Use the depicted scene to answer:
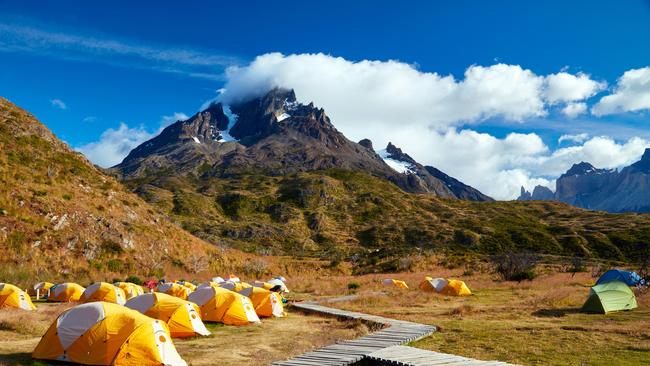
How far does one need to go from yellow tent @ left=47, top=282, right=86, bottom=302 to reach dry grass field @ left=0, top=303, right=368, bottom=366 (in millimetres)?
5186

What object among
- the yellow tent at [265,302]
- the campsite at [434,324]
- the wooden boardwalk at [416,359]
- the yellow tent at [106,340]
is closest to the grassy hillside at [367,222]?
the campsite at [434,324]

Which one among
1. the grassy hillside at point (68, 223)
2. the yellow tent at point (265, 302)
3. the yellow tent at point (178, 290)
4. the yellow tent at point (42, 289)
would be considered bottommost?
the yellow tent at point (265, 302)

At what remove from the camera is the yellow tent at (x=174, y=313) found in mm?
19453

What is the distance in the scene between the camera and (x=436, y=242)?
12838 centimetres

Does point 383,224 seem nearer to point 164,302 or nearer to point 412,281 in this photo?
point 412,281

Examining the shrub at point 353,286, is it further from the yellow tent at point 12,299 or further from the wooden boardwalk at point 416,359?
the wooden boardwalk at point 416,359

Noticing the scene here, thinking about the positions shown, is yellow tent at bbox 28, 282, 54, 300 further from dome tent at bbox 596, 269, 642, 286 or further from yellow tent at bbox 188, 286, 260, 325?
dome tent at bbox 596, 269, 642, 286

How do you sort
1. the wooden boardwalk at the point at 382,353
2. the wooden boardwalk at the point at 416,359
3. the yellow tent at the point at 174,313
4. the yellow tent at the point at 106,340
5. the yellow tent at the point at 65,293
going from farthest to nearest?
the yellow tent at the point at 65,293
the yellow tent at the point at 174,313
the yellow tent at the point at 106,340
the wooden boardwalk at the point at 382,353
the wooden boardwalk at the point at 416,359

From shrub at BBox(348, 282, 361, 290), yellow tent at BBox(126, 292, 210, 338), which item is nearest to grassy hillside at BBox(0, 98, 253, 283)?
shrub at BBox(348, 282, 361, 290)

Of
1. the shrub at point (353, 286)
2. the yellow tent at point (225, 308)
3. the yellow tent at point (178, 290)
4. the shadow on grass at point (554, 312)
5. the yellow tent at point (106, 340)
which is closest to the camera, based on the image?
the yellow tent at point (106, 340)

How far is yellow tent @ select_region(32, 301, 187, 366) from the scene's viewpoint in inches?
555

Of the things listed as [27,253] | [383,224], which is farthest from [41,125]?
[383,224]

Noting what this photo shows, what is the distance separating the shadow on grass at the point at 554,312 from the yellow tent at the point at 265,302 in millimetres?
13727

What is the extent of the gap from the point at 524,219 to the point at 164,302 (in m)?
160
